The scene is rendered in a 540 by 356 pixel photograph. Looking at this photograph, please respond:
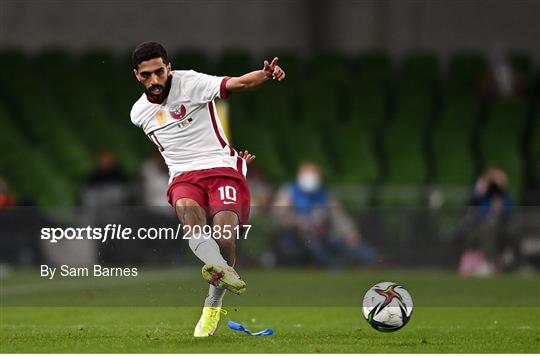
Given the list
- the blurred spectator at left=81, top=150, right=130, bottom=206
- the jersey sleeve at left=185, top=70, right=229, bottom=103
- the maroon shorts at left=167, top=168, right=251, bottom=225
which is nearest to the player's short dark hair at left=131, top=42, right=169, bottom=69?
the jersey sleeve at left=185, top=70, right=229, bottom=103

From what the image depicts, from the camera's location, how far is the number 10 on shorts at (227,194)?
10.0 m

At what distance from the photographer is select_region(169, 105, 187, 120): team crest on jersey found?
1002 centimetres

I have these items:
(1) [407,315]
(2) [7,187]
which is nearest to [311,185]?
(2) [7,187]

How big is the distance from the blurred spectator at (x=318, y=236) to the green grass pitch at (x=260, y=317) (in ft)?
5.04

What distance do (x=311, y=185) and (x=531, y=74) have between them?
22.2 feet

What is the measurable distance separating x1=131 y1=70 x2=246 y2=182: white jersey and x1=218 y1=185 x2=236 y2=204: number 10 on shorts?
0.19 meters

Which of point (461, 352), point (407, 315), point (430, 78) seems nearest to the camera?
point (461, 352)

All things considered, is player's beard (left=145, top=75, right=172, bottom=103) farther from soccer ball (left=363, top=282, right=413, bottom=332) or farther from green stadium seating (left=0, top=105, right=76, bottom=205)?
green stadium seating (left=0, top=105, right=76, bottom=205)

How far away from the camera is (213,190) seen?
398 inches

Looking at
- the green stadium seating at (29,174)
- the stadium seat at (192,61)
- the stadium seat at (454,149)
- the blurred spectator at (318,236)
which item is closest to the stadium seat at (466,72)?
the stadium seat at (454,149)

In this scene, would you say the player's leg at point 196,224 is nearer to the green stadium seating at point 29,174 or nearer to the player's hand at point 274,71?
the player's hand at point 274,71

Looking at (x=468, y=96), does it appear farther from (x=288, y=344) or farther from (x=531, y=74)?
(x=288, y=344)

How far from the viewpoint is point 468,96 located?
2477cm

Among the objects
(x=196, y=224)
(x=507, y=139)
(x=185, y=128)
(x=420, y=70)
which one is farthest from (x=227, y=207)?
(x=420, y=70)
